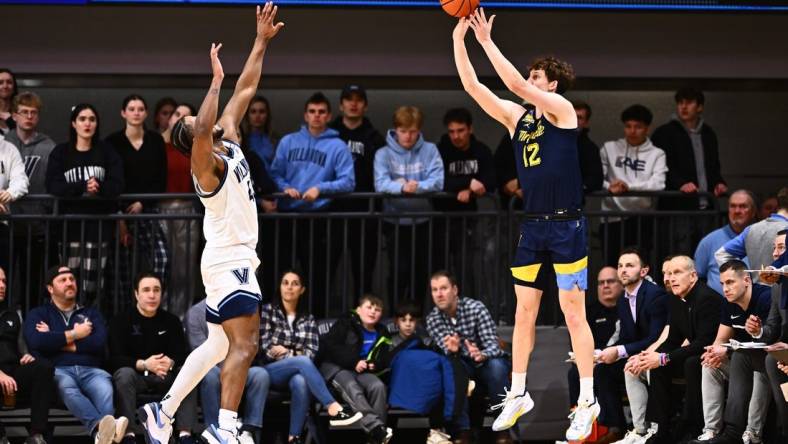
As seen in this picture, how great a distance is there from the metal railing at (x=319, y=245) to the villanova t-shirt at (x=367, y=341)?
476mm

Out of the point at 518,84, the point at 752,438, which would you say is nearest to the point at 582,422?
the point at 518,84

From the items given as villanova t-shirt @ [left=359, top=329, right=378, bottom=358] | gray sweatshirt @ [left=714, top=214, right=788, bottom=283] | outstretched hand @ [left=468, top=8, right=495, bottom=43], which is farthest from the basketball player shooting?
gray sweatshirt @ [left=714, top=214, right=788, bottom=283]

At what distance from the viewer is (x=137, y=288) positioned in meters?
11.0

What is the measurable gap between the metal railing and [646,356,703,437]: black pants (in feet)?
4.36

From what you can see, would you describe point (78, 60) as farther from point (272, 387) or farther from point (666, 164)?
point (666, 164)

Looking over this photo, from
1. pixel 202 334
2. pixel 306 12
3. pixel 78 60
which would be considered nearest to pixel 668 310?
pixel 202 334

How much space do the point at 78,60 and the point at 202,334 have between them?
331 centimetres

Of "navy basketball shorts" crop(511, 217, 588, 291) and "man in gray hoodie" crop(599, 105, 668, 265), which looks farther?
"man in gray hoodie" crop(599, 105, 668, 265)

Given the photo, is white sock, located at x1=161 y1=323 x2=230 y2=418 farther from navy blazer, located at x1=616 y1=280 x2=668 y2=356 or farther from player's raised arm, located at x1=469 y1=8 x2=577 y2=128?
navy blazer, located at x1=616 y1=280 x2=668 y2=356

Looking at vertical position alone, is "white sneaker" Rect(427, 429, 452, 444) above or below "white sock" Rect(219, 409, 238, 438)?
below

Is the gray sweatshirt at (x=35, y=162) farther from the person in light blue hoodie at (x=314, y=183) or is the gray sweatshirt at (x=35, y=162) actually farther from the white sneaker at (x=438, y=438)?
the white sneaker at (x=438, y=438)

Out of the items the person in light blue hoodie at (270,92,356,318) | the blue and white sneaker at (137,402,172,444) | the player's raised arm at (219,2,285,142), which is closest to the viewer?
the blue and white sneaker at (137,402,172,444)

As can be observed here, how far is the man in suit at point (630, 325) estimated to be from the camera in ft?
35.8

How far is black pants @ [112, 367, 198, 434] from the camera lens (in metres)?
10.7
